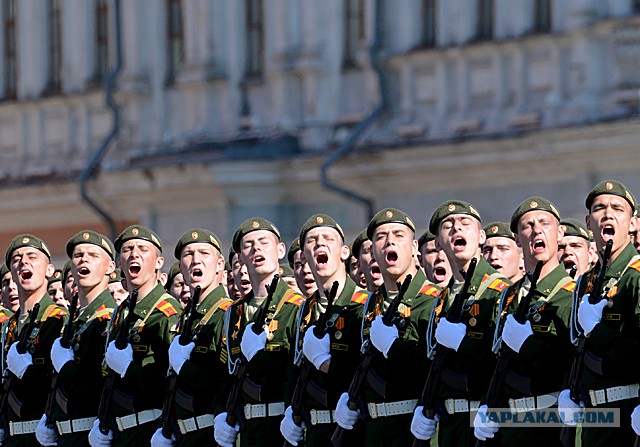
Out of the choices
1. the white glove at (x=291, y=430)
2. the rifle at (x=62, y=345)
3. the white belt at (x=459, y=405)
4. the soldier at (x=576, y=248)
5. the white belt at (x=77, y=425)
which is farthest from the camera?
the rifle at (x=62, y=345)

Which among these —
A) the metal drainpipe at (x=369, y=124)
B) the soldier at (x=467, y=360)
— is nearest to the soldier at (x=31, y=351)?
the soldier at (x=467, y=360)

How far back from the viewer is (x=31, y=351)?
1290cm

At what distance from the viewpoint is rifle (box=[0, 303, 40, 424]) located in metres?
12.9

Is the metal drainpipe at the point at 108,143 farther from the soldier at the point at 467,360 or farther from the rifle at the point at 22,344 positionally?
the soldier at the point at 467,360

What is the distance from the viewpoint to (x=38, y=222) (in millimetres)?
23953

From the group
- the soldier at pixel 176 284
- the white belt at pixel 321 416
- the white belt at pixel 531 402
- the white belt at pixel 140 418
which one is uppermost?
the soldier at pixel 176 284

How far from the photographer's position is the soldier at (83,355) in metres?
12.3

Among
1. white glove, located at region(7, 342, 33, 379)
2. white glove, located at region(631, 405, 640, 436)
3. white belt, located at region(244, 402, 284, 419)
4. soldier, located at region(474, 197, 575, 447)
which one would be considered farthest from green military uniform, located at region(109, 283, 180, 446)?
white glove, located at region(631, 405, 640, 436)

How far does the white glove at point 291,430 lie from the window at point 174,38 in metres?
12.0

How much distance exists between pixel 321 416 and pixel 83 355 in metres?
1.90

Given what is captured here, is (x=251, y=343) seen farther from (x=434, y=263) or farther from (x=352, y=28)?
(x=352, y=28)

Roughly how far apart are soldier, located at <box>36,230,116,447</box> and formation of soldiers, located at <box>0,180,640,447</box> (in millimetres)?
12

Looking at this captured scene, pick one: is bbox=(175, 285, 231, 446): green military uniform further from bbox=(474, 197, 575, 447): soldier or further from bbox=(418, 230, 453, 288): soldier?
bbox=(474, 197, 575, 447): soldier

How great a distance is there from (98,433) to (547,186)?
7.79 m
